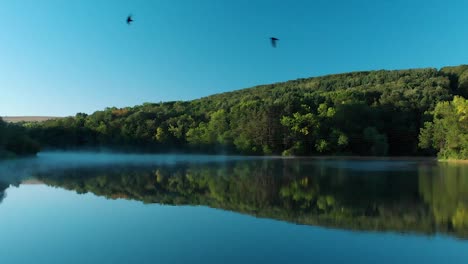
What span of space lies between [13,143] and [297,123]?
40027mm

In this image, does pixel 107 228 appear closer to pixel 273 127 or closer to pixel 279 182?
pixel 279 182

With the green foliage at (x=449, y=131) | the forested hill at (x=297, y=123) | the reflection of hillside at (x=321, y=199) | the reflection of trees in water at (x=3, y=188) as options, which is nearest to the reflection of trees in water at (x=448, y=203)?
the reflection of hillside at (x=321, y=199)

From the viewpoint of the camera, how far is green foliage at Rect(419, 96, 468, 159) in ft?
179

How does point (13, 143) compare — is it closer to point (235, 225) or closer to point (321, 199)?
point (321, 199)

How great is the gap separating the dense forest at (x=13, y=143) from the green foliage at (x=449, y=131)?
52.3 meters

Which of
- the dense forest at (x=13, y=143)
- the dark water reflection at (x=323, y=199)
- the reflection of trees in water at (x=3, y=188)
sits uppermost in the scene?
the dense forest at (x=13, y=143)

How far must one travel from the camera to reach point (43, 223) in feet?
40.7

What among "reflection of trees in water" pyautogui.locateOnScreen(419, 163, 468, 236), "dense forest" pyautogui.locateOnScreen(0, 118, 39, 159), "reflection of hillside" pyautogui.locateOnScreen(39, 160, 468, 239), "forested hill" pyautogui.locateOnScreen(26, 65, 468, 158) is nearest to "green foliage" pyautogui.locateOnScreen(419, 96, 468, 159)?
"forested hill" pyautogui.locateOnScreen(26, 65, 468, 158)

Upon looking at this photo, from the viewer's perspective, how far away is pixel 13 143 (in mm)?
52562

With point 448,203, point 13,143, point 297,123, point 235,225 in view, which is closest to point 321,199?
point 448,203

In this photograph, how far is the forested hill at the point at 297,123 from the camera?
68250 millimetres

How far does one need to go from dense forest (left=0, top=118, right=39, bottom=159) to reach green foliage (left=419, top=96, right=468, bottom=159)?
172 feet

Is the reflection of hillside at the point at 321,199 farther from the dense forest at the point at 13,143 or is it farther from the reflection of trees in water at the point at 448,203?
the dense forest at the point at 13,143

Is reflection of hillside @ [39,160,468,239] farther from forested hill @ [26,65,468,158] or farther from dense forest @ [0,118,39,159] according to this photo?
forested hill @ [26,65,468,158]
